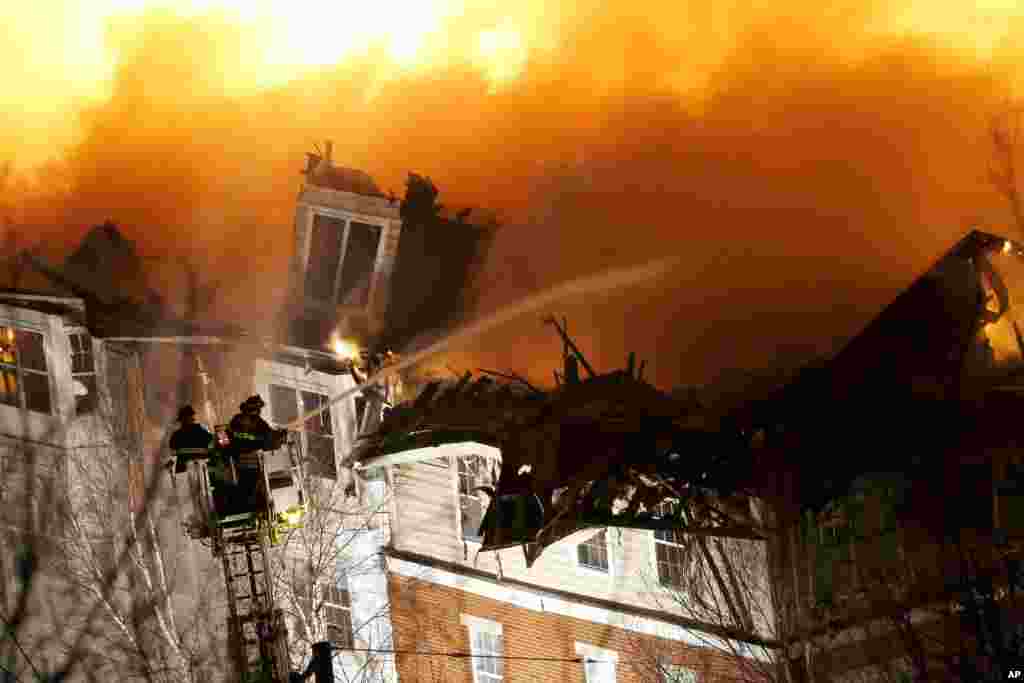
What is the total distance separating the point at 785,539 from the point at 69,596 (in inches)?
463

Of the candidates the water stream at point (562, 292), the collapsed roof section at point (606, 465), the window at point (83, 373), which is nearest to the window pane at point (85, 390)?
the window at point (83, 373)

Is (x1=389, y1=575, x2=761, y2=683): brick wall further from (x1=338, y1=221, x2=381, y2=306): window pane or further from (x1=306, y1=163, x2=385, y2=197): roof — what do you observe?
(x1=306, y1=163, x2=385, y2=197): roof

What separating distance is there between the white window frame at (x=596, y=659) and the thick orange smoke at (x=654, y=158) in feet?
12.4

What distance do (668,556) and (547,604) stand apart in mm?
1761

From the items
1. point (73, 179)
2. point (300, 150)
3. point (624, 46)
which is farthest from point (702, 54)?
point (73, 179)

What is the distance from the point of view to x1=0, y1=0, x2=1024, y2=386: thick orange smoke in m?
16.9

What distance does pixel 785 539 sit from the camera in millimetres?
11477

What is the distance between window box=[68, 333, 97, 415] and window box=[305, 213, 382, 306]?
3246 millimetres

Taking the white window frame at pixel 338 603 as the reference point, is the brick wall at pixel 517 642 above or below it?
below

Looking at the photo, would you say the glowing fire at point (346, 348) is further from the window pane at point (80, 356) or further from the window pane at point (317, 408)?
the window pane at point (80, 356)

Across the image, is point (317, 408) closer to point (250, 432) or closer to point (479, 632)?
point (479, 632)

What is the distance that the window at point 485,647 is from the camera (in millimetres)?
15062

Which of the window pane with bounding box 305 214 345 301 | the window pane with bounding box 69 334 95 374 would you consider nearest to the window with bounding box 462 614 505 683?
the window pane with bounding box 305 214 345 301

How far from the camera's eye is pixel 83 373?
1848 cm
